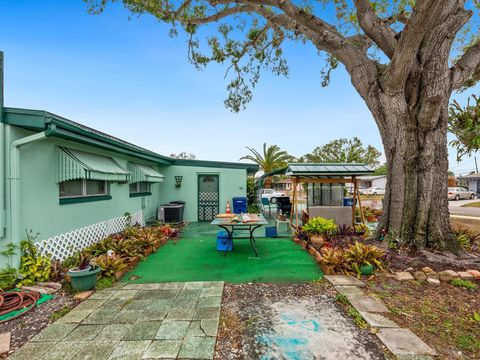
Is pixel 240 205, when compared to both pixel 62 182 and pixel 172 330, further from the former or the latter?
pixel 172 330

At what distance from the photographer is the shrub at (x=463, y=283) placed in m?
4.06

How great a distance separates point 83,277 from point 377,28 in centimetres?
874

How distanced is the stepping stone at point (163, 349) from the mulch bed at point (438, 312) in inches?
112

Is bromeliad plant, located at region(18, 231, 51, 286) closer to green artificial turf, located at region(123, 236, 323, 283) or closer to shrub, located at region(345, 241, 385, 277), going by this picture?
green artificial turf, located at region(123, 236, 323, 283)

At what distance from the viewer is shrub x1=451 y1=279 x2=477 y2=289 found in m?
4.06

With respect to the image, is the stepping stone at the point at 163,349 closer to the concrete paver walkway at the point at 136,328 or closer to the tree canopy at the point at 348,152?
the concrete paver walkway at the point at 136,328

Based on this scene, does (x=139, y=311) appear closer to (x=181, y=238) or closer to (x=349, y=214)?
(x=181, y=238)

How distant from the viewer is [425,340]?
263cm

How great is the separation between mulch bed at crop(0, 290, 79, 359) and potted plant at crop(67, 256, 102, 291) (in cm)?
20

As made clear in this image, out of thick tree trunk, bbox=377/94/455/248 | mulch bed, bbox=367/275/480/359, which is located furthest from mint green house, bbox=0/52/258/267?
thick tree trunk, bbox=377/94/455/248

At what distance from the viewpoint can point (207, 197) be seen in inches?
469

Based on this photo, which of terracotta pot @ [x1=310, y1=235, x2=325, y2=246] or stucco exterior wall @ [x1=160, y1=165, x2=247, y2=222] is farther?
stucco exterior wall @ [x1=160, y1=165, x2=247, y2=222]

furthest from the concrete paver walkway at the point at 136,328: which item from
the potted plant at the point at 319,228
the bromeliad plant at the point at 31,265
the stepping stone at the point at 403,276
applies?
the potted plant at the point at 319,228

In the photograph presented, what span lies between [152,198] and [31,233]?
21.3 feet
